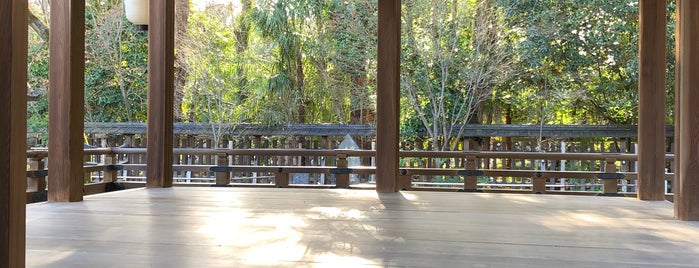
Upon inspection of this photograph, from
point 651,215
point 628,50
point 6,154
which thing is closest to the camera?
point 6,154

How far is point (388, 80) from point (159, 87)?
6.37ft

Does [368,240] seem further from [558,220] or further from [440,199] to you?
[440,199]

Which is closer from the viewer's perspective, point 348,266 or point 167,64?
point 348,266

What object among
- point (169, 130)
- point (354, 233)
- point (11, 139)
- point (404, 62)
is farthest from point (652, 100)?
point (404, 62)

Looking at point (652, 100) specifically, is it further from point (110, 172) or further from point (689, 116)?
point (110, 172)

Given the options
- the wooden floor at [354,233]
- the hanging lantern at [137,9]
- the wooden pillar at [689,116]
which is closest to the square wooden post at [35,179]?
the wooden floor at [354,233]

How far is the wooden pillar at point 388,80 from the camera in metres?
3.94

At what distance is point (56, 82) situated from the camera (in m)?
3.33

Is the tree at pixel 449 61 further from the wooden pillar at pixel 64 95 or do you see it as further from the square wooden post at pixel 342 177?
the wooden pillar at pixel 64 95

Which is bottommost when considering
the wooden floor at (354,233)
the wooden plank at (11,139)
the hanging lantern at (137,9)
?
the wooden floor at (354,233)

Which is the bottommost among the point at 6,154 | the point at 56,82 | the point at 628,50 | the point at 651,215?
the point at 651,215

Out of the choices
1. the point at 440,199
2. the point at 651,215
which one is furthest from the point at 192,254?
the point at 651,215

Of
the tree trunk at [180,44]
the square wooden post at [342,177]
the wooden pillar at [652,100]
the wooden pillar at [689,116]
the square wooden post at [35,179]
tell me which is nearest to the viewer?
the wooden pillar at [689,116]

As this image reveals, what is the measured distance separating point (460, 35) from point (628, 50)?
2.90 meters
